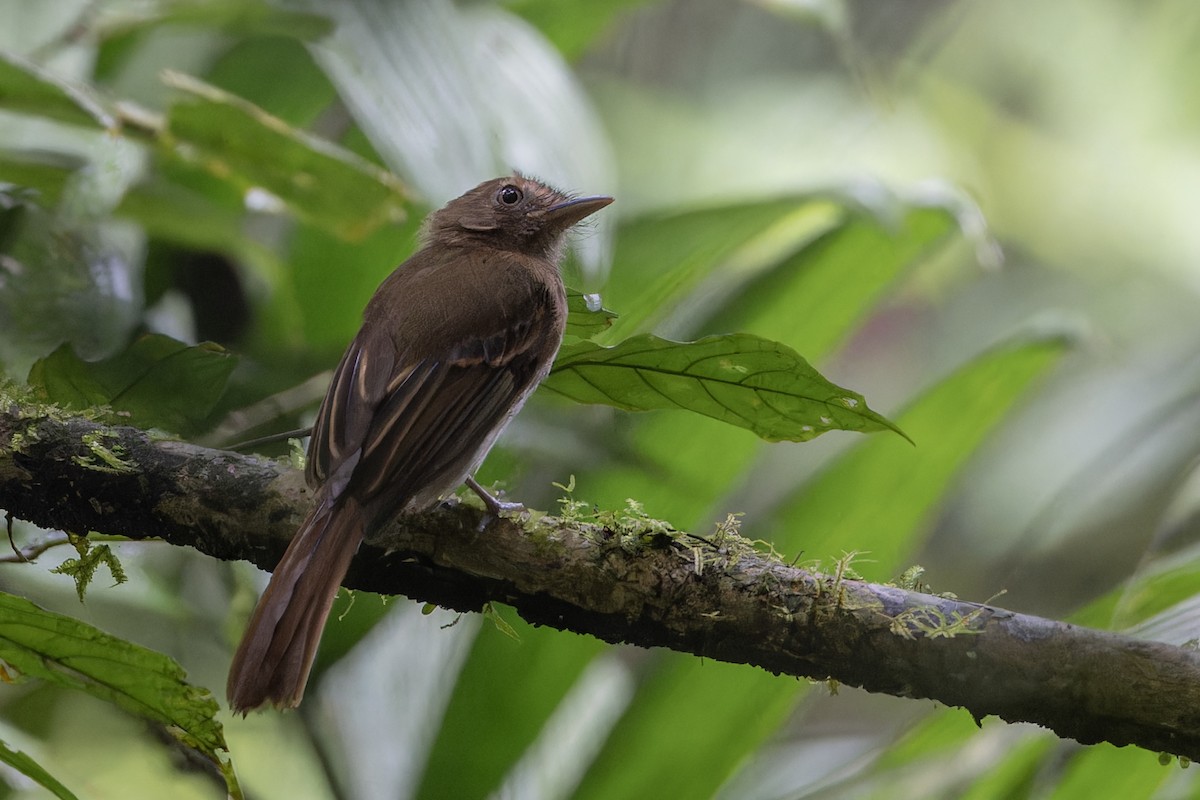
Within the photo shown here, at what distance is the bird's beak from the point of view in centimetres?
223

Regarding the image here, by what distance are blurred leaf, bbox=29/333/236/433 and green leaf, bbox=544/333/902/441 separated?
0.53m

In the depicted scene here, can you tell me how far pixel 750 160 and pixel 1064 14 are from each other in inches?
66.3

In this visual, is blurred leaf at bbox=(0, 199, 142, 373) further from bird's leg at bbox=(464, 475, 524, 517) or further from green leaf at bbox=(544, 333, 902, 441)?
green leaf at bbox=(544, 333, 902, 441)

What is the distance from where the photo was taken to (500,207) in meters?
2.52

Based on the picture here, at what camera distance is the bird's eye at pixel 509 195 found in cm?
252

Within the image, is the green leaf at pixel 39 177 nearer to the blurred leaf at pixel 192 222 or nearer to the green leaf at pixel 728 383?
the blurred leaf at pixel 192 222

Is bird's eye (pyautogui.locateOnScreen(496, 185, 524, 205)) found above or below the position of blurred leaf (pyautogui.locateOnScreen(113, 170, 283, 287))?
above

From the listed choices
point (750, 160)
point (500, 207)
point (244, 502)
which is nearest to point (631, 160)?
point (750, 160)

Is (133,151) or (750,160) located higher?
(750,160)

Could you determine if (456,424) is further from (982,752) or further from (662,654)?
(982,752)

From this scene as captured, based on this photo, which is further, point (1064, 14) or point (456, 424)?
point (1064, 14)

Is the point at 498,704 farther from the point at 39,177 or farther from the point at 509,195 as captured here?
the point at 39,177

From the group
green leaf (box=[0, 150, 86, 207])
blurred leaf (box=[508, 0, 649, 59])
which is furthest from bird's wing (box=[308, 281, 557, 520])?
blurred leaf (box=[508, 0, 649, 59])

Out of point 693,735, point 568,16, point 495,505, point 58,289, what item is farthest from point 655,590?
point 568,16
